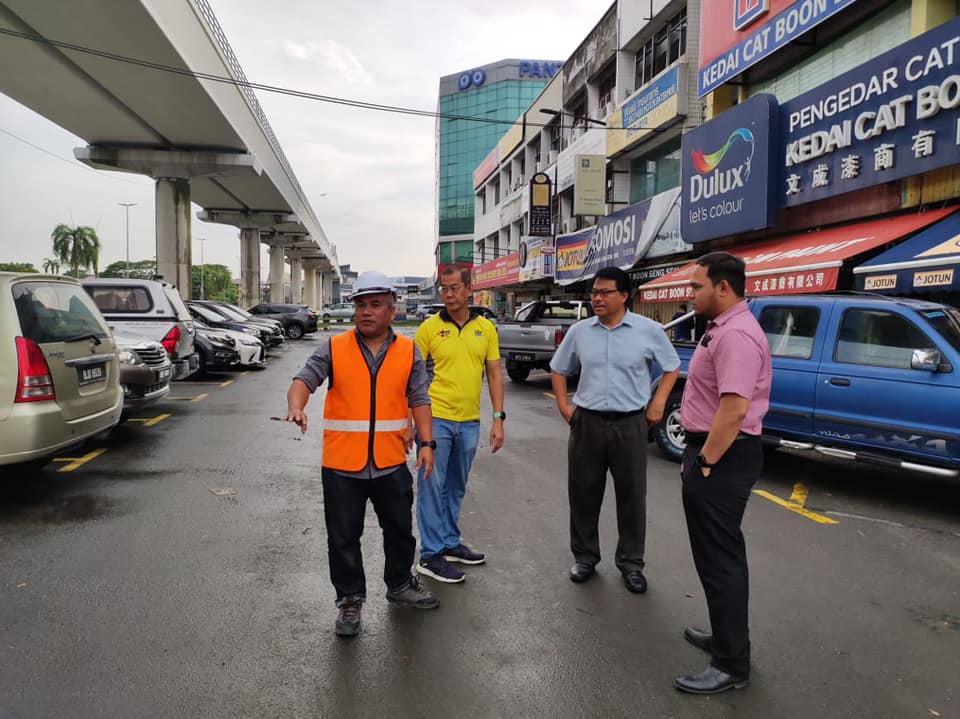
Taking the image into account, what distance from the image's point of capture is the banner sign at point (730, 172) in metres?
13.7

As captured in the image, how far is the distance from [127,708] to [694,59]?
19346mm

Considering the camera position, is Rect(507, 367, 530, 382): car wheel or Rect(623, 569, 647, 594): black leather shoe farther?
Rect(507, 367, 530, 382): car wheel

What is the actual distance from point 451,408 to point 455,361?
0.93 feet

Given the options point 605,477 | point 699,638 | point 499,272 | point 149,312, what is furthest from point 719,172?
point 499,272

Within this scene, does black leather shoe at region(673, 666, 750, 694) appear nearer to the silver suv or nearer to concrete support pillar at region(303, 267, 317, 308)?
the silver suv

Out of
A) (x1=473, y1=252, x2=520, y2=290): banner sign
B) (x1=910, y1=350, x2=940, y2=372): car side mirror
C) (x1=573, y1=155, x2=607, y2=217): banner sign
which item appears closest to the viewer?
(x1=910, y1=350, x2=940, y2=372): car side mirror

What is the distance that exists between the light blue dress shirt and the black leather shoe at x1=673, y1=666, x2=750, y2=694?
1.49 meters

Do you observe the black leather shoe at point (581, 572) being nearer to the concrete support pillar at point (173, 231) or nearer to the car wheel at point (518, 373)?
the car wheel at point (518, 373)

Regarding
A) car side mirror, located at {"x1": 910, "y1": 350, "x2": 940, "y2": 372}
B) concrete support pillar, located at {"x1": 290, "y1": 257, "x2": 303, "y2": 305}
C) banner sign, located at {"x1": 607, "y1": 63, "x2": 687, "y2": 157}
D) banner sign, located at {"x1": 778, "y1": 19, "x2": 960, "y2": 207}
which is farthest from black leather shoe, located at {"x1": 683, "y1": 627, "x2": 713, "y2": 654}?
concrete support pillar, located at {"x1": 290, "y1": 257, "x2": 303, "y2": 305}

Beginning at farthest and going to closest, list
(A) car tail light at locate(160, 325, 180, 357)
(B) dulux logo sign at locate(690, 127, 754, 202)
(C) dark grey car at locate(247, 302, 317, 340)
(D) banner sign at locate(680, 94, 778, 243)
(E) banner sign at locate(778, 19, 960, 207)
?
(C) dark grey car at locate(247, 302, 317, 340) → (B) dulux logo sign at locate(690, 127, 754, 202) → (D) banner sign at locate(680, 94, 778, 243) → (A) car tail light at locate(160, 325, 180, 357) → (E) banner sign at locate(778, 19, 960, 207)

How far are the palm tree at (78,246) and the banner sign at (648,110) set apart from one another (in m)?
79.5

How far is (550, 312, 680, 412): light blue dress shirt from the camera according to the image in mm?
4031

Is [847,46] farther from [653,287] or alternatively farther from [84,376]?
[84,376]

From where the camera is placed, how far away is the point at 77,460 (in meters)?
7.21
